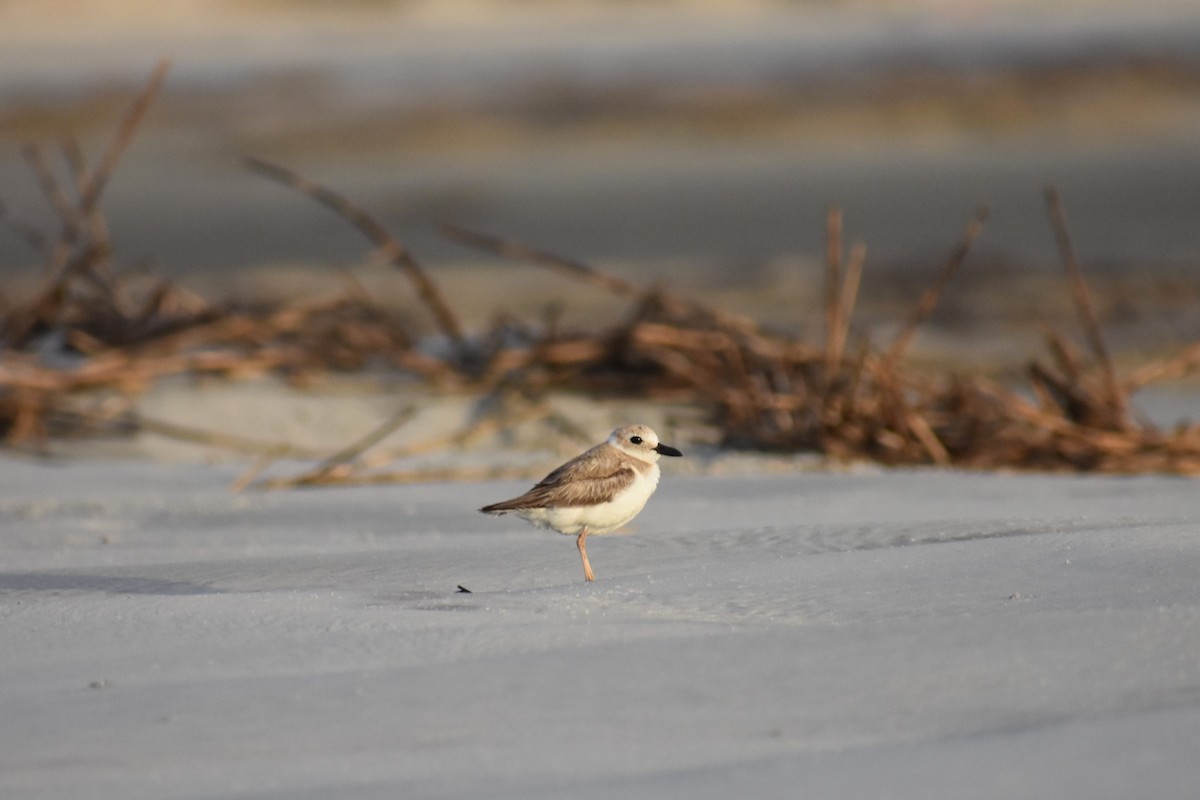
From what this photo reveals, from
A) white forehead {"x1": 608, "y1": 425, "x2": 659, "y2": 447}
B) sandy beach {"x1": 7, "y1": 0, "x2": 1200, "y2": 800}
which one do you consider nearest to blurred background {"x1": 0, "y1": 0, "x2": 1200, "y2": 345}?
sandy beach {"x1": 7, "y1": 0, "x2": 1200, "y2": 800}

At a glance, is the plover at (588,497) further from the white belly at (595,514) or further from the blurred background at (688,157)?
the blurred background at (688,157)

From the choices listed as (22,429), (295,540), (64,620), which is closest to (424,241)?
(22,429)

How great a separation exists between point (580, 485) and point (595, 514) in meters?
0.08

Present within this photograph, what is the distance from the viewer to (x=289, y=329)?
6.80 meters

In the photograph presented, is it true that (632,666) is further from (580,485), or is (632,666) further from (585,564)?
(580,485)

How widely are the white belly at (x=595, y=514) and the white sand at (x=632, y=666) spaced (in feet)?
0.35

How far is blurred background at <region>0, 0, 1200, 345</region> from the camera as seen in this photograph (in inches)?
512

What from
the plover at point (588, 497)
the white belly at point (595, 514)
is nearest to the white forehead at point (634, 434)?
the plover at point (588, 497)

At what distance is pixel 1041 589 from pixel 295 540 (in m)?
2.10

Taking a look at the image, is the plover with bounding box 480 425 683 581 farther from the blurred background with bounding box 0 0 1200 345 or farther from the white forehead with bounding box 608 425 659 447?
the blurred background with bounding box 0 0 1200 345

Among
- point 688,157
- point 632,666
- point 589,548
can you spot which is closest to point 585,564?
point 589,548

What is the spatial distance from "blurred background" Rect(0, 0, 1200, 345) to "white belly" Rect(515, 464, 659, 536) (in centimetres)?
613

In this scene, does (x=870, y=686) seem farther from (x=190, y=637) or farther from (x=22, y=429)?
(x=22, y=429)

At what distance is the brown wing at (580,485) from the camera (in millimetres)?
3924
